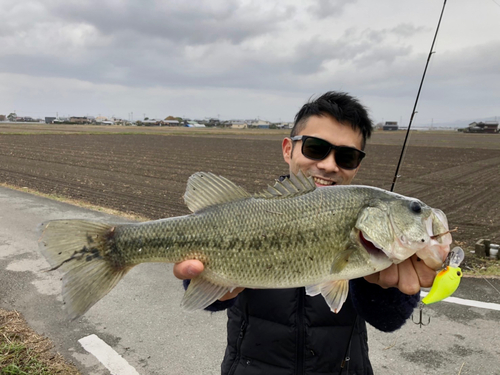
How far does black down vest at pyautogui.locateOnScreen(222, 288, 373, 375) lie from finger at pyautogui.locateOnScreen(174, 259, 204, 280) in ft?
2.35

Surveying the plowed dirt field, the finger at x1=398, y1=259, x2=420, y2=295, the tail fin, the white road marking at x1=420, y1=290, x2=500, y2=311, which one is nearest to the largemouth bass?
the tail fin

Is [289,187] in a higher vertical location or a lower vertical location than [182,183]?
higher

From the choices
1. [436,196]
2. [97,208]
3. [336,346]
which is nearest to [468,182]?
[436,196]

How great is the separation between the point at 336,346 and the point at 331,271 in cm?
85

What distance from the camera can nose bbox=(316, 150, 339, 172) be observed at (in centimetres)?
287

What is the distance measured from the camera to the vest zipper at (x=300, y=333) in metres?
2.54

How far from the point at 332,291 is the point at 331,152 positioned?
47.4 inches

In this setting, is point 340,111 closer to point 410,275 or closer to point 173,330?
point 410,275

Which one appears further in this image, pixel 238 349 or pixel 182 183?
pixel 182 183

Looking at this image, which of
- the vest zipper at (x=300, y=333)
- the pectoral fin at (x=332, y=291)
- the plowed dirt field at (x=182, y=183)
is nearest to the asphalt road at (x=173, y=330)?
the vest zipper at (x=300, y=333)

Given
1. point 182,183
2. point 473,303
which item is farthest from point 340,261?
point 182,183

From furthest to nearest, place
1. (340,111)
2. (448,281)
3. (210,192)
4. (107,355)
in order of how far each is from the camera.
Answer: (107,355) < (340,111) < (210,192) < (448,281)

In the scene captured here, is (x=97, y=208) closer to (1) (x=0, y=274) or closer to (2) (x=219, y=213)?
(1) (x=0, y=274)

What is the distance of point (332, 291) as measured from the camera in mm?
2186
